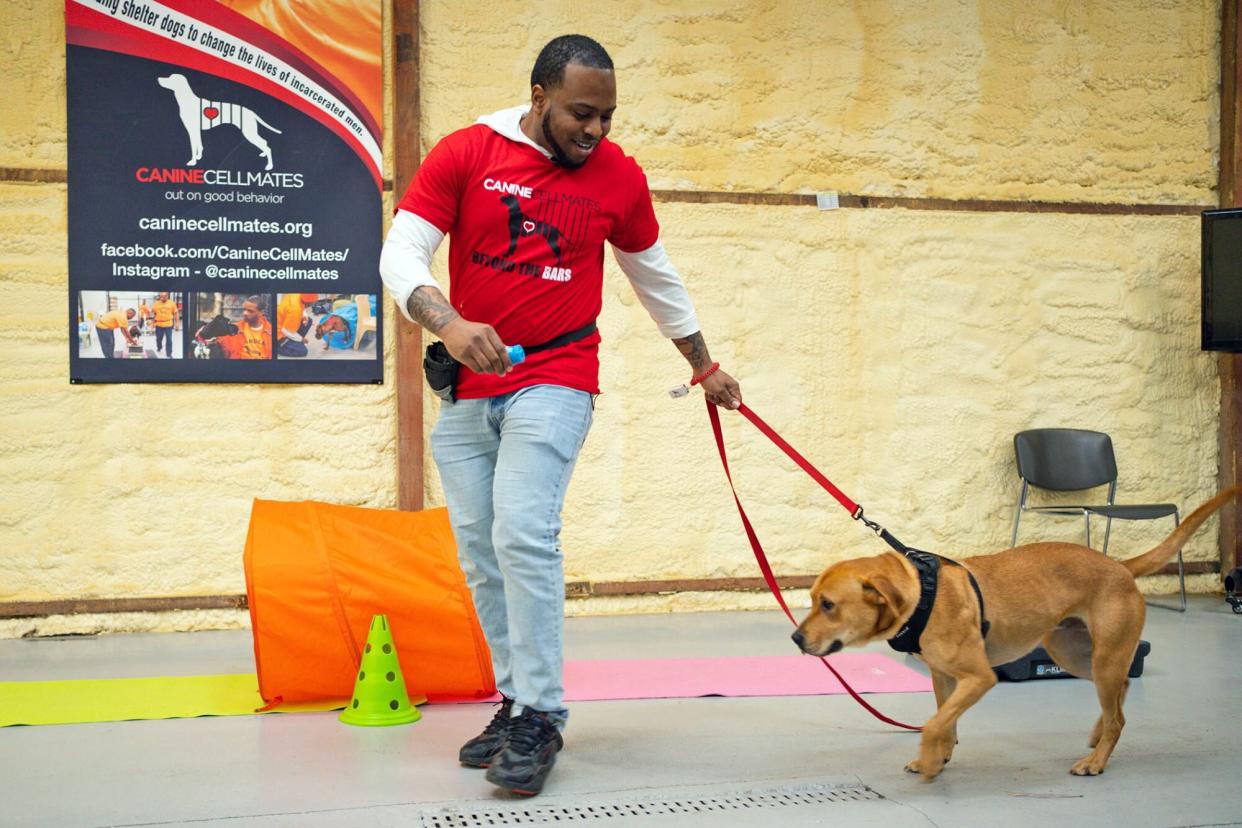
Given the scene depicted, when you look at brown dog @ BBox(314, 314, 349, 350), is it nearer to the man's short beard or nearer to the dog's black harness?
the man's short beard

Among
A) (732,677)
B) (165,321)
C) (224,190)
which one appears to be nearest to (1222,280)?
(732,677)

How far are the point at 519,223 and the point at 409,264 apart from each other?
0.27 metres

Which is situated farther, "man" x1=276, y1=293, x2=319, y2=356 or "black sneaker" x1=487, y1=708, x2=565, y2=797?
"man" x1=276, y1=293, x2=319, y2=356

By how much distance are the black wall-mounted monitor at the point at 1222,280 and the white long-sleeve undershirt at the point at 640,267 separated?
3385 mm

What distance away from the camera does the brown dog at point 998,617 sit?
272 centimetres

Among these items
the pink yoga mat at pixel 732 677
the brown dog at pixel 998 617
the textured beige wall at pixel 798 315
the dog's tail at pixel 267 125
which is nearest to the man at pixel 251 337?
the textured beige wall at pixel 798 315

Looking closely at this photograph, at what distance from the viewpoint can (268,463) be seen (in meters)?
4.92

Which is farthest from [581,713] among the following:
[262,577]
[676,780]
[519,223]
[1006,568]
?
[519,223]

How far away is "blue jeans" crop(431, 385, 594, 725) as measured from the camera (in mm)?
2684

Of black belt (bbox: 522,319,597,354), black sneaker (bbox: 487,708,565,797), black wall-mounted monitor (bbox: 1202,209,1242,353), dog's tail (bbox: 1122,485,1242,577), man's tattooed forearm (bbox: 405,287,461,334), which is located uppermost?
black wall-mounted monitor (bbox: 1202,209,1242,353)

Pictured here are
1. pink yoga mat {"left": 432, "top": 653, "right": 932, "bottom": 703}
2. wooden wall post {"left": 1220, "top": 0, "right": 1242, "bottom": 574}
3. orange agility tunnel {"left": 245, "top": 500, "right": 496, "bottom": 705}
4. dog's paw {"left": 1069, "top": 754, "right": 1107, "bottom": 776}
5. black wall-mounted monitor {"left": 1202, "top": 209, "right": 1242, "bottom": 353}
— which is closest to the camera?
dog's paw {"left": 1069, "top": 754, "right": 1107, "bottom": 776}

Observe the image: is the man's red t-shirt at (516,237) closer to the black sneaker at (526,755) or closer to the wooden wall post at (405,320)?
the black sneaker at (526,755)

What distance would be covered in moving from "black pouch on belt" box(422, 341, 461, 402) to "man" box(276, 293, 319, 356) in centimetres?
225

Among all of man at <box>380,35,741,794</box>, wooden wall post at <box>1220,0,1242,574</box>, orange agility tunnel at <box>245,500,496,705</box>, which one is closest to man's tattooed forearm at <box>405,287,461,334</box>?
man at <box>380,35,741,794</box>
